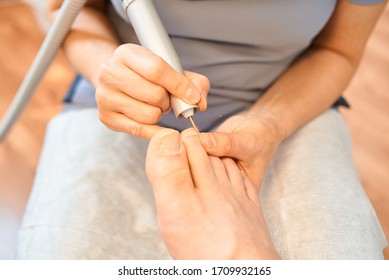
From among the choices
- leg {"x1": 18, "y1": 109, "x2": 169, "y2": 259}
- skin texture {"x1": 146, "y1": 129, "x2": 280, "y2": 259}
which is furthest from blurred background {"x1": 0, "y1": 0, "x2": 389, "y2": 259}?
skin texture {"x1": 146, "y1": 129, "x2": 280, "y2": 259}

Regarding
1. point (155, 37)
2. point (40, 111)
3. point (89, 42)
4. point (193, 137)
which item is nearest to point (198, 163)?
point (193, 137)

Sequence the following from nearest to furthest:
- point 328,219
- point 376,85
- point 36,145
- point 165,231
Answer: point 165,231, point 328,219, point 36,145, point 376,85

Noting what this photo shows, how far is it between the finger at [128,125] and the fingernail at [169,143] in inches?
1.8

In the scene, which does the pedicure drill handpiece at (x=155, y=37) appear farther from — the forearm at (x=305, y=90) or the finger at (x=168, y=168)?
the forearm at (x=305, y=90)

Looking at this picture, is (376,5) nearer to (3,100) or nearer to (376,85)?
(376,85)

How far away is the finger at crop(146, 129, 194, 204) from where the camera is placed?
1.52ft

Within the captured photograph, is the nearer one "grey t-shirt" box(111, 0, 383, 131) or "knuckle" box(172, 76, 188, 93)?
"knuckle" box(172, 76, 188, 93)

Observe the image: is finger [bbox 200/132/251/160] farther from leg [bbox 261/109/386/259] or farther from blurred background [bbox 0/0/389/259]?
blurred background [bbox 0/0/389/259]

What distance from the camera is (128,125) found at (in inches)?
21.3

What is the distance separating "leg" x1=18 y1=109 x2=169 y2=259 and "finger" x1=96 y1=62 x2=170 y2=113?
0.72 feet

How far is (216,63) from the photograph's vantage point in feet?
2.23
